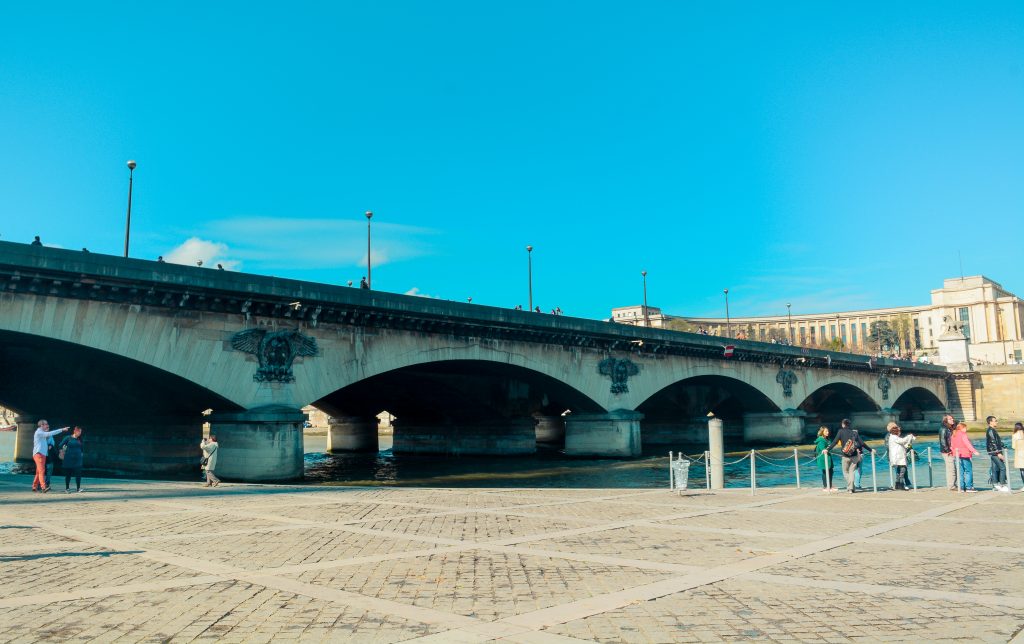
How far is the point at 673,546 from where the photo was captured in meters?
11.8

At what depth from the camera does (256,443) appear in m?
28.0

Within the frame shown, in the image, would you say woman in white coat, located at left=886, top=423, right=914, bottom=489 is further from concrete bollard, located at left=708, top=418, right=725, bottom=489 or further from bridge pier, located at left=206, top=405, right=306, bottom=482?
bridge pier, located at left=206, top=405, right=306, bottom=482

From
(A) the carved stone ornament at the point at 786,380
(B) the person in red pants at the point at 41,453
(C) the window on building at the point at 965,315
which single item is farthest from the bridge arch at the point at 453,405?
(C) the window on building at the point at 965,315

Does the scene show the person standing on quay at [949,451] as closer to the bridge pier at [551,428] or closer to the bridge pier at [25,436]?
the bridge pier at [25,436]

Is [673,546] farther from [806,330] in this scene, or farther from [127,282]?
[806,330]

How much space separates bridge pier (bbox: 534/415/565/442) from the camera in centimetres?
7331

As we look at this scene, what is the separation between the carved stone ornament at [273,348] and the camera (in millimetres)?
28250

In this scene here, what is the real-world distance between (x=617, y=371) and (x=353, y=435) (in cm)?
2483

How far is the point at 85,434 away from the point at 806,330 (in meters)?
171

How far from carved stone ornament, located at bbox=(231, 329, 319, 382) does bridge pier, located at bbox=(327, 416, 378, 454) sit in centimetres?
3152

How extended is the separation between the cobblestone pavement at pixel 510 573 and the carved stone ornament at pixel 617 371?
27.7 metres

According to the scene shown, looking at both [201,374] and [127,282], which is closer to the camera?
[127,282]

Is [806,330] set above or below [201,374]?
above

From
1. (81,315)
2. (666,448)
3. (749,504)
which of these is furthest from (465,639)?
(666,448)
